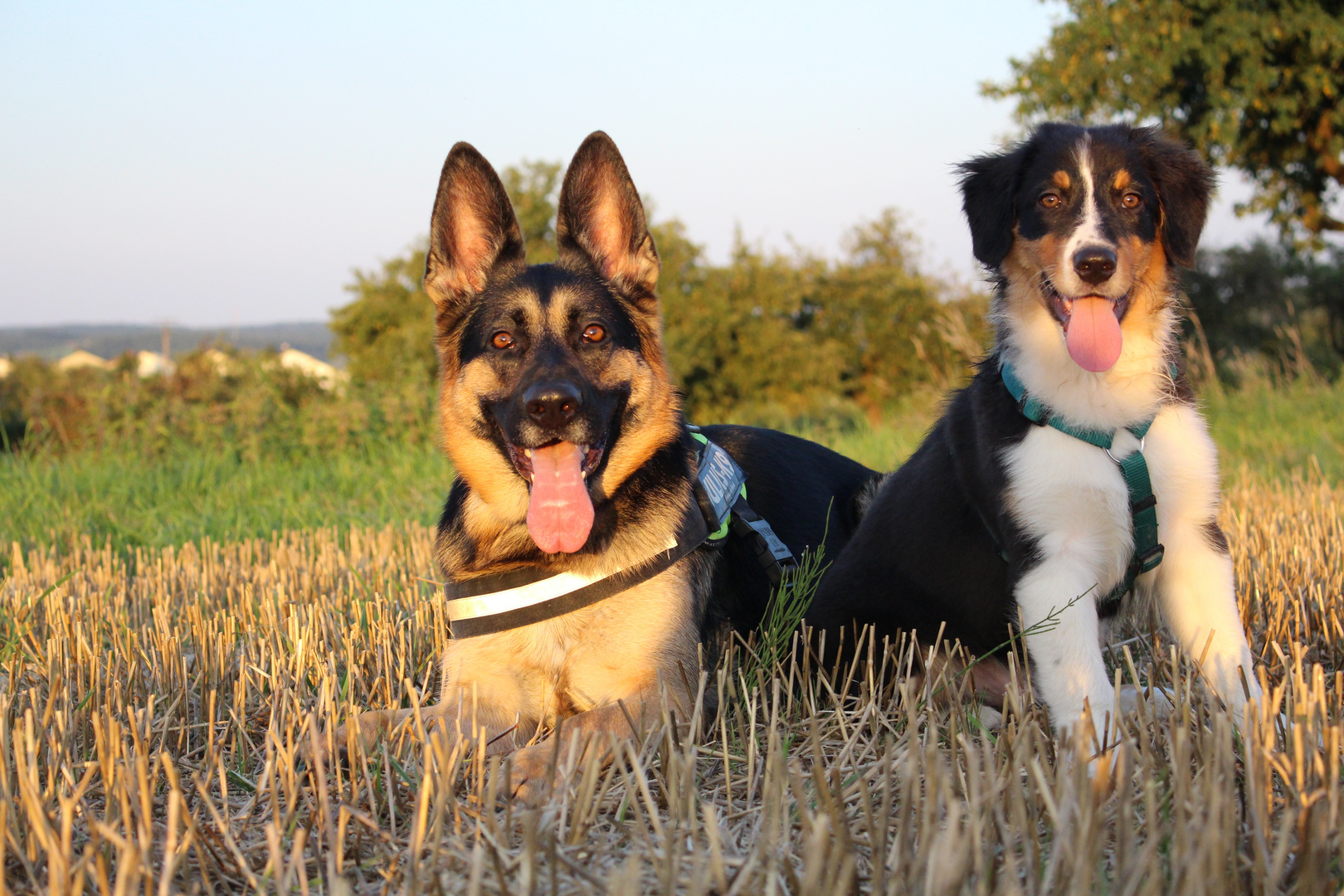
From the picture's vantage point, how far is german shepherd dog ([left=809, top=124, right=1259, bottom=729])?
2754mm

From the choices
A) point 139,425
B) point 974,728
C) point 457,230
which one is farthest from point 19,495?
point 974,728

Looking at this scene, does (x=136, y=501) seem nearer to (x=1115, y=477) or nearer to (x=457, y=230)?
(x=457, y=230)

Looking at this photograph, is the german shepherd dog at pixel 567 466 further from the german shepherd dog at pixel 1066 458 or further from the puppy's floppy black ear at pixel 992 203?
the puppy's floppy black ear at pixel 992 203

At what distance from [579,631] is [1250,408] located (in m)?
10.6

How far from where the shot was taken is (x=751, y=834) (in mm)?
1983

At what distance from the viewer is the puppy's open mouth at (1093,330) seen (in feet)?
9.77

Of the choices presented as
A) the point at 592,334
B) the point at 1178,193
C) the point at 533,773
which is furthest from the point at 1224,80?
the point at 533,773

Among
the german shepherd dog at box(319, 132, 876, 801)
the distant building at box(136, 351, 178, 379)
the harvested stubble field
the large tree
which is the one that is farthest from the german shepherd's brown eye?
the large tree

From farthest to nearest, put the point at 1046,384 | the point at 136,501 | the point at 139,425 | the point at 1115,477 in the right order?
the point at 139,425 < the point at 136,501 < the point at 1046,384 < the point at 1115,477

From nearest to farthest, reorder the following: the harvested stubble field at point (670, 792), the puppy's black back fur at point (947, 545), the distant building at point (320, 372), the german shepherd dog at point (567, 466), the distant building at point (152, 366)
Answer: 1. the harvested stubble field at point (670, 792)
2. the german shepherd dog at point (567, 466)
3. the puppy's black back fur at point (947, 545)
4. the distant building at point (320, 372)
5. the distant building at point (152, 366)

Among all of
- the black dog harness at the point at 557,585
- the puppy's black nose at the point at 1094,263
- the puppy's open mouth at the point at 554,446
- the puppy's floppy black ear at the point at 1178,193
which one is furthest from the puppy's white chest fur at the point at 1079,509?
the puppy's open mouth at the point at 554,446

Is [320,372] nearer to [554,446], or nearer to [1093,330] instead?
[554,446]

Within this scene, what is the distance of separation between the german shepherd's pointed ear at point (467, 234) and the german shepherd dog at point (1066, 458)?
168cm

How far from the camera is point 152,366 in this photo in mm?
13625
